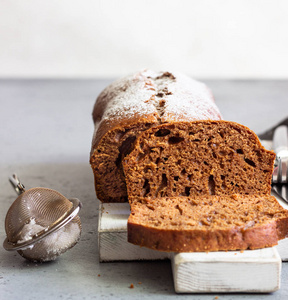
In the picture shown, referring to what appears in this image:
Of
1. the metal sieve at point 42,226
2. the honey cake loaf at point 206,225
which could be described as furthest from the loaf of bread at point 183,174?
the metal sieve at point 42,226

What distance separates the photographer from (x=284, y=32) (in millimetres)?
8773

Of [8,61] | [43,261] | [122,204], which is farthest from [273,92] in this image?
[43,261]

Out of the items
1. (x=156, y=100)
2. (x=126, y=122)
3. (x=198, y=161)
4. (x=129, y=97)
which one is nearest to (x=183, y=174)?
(x=198, y=161)

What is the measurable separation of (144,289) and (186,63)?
6.66 meters

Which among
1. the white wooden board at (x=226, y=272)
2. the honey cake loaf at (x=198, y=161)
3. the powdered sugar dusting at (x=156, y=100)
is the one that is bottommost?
the white wooden board at (x=226, y=272)

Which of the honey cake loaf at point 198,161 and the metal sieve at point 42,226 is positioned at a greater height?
the honey cake loaf at point 198,161

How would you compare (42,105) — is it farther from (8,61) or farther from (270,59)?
(270,59)

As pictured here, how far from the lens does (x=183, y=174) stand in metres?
3.06

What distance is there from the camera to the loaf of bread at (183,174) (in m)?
2.67

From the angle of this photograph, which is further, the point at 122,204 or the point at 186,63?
the point at 186,63

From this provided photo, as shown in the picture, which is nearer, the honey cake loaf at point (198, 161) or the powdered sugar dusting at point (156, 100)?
the honey cake loaf at point (198, 161)

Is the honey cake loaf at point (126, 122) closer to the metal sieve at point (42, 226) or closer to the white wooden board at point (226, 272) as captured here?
the metal sieve at point (42, 226)

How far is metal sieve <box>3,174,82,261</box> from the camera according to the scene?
2.78 m

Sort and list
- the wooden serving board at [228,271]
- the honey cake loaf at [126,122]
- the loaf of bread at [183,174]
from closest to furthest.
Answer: the wooden serving board at [228,271] → the loaf of bread at [183,174] → the honey cake loaf at [126,122]
